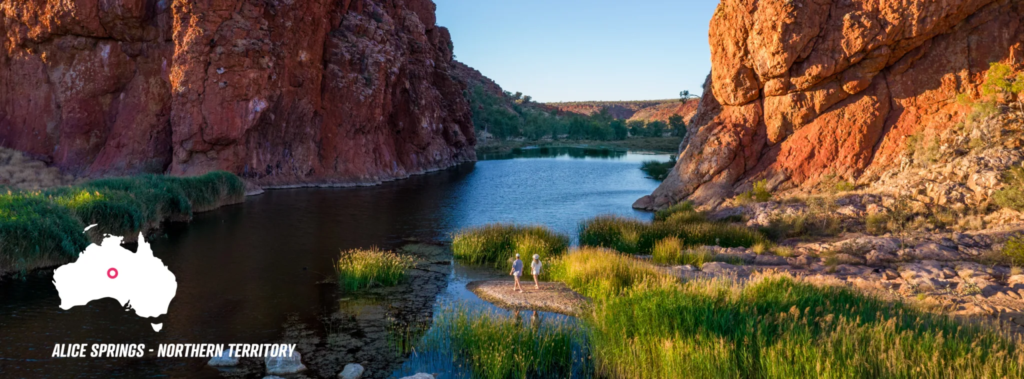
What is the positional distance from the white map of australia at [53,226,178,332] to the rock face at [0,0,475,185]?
31.0m

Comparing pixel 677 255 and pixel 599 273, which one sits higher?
pixel 599 273

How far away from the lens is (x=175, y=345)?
12.6 meters

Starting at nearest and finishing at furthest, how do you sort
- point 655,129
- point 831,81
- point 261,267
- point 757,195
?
point 261,267 < point 757,195 < point 831,81 < point 655,129

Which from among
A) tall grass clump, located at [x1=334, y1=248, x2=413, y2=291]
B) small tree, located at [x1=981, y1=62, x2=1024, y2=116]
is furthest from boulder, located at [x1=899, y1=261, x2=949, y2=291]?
tall grass clump, located at [x1=334, y1=248, x2=413, y2=291]

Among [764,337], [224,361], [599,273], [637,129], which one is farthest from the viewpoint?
[637,129]

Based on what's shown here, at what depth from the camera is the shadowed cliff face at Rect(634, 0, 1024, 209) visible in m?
27.6

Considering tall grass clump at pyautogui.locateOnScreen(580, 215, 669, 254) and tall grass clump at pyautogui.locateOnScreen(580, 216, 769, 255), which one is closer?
tall grass clump at pyautogui.locateOnScreen(580, 215, 669, 254)

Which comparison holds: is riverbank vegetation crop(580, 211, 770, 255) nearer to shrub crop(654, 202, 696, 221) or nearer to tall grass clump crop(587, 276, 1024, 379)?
shrub crop(654, 202, 696, 221)

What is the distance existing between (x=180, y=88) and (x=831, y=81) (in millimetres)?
42292

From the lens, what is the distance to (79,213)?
70.2ft

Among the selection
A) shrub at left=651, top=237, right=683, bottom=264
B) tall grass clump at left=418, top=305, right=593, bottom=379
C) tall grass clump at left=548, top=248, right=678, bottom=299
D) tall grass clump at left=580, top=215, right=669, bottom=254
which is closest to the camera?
tall grass clump at left=418, top=305, right=593, bottom=379

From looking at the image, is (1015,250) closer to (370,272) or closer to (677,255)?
(677,255)

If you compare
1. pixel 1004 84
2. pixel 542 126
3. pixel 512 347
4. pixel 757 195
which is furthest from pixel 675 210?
pixel 542 126

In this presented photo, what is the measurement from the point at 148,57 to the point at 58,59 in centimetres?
628
